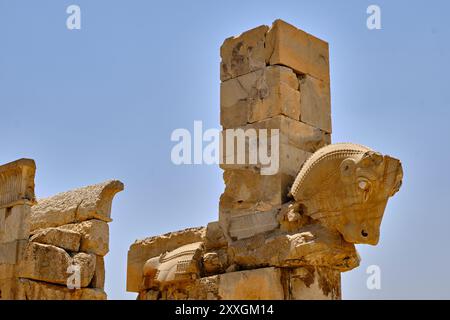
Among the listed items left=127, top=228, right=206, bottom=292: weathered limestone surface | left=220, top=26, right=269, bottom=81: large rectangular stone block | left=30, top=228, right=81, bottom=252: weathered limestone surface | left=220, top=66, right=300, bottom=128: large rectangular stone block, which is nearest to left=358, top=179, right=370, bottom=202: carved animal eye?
left=220, top=66, right=300, bottom=128: large rectangular stone block

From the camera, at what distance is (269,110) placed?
890cm

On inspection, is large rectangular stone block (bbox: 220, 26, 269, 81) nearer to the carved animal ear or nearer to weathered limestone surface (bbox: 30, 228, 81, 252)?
the carved animal ear

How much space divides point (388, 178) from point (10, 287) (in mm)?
3794

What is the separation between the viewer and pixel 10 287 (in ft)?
27.8

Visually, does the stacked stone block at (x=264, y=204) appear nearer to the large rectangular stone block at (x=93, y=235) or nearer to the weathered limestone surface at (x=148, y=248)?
the weathered limestone surface at (x=148, y=248)

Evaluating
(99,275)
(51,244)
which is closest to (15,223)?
(51,244)

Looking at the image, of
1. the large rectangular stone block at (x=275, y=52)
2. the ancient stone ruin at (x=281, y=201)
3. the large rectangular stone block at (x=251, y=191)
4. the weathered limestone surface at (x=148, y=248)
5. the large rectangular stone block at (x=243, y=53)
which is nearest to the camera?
the ancient stone ruin at (x=281, y=201)

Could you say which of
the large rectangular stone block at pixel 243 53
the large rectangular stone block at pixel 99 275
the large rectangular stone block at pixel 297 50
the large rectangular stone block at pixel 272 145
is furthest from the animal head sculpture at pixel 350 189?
the large rectangular stone block at pixel 99 275

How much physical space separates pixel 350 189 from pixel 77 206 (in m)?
2.96

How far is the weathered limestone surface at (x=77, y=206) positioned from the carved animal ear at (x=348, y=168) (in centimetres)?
240

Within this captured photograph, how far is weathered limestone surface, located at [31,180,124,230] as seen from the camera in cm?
905

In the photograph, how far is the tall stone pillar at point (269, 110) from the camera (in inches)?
347

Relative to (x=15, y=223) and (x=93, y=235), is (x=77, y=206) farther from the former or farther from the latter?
(x=15, y=223)
